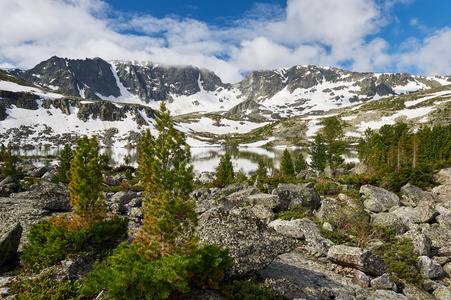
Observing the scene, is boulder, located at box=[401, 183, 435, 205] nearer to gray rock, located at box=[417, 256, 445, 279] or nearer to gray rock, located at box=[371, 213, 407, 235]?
gray rock, located at box=[371, 213, 407, 235]

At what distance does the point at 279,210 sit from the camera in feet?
64.8

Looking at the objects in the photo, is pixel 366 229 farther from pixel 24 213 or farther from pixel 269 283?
pixel 24 213

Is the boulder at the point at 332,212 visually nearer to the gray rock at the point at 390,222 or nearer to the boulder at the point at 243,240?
the gray rock at the point at 390,222

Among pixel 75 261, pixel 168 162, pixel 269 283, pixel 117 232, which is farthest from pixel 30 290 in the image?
pixel 269 283

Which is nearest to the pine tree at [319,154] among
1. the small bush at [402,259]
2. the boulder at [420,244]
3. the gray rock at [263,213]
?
the gray rock at [263,213]

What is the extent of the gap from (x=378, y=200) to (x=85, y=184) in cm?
2354

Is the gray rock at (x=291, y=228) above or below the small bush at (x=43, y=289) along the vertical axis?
below

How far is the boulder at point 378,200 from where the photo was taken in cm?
1965

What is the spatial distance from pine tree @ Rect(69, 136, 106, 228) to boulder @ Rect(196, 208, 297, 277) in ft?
19.6

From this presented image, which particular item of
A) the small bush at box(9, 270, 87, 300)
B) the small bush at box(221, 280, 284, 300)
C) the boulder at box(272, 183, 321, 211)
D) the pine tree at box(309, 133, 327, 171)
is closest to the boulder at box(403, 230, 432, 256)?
the boulder at box(272, 183, 321, 211)

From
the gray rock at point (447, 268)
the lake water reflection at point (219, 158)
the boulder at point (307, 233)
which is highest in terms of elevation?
the boulder at point (307, 233)

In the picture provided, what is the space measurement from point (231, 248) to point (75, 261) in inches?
277

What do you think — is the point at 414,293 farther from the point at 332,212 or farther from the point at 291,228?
the point at 332,212

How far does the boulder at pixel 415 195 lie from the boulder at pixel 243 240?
70.0 ft
